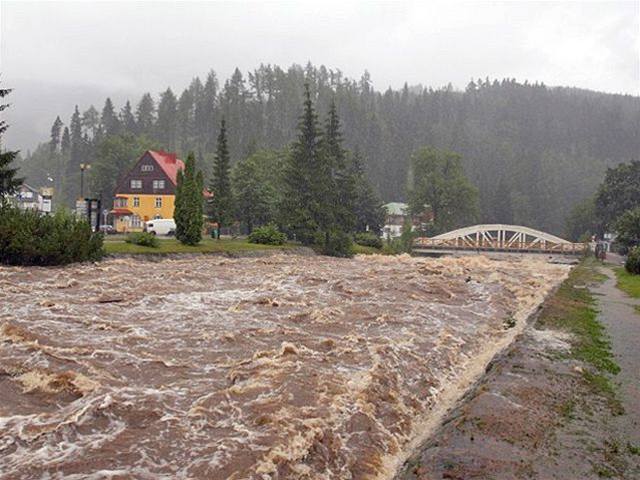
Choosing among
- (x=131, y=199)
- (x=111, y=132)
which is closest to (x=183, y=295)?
(x=131, y=199)

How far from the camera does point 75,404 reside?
9289mm

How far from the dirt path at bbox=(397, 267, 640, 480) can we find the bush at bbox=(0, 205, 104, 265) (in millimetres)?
23541

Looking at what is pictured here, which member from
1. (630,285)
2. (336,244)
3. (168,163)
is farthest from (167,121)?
(630,285)

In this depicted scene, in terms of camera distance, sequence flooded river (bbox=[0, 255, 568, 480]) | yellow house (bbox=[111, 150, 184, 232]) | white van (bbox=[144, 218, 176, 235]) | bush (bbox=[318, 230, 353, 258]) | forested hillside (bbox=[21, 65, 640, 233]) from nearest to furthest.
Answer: flooded river (bbox=[0, 255, 568, 480]) < bush (bbox=[318, 230, 353, 258]) < white van (bbox=[144, 218, 176, 235]) < yellow house (bbox=[111, 150, 184, 232]) < forested hillside (bbox=[21, 65, 640, 233])

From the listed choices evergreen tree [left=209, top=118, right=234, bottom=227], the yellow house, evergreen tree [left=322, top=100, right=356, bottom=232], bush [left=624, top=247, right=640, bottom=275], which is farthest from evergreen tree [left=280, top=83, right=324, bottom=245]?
the yellow house

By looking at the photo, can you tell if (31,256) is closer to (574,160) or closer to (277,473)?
(277,473)

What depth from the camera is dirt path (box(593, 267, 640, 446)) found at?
9.40m

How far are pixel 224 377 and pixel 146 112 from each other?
161767 millimetres

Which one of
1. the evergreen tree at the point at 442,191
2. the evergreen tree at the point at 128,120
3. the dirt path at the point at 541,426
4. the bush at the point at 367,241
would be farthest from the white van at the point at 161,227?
the evergreen tree at the point at 128,120

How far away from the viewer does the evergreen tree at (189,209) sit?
46.9 meters

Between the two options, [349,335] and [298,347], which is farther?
[349,335]

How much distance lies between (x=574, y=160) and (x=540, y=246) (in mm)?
107318

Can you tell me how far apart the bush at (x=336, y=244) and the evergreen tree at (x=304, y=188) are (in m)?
1.46

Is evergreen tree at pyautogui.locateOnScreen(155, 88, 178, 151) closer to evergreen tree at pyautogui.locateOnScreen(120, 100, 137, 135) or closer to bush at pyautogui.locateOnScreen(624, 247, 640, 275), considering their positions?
evergreen tree at pyautogui.locateOnScreen(120, 100, 137, 135)
